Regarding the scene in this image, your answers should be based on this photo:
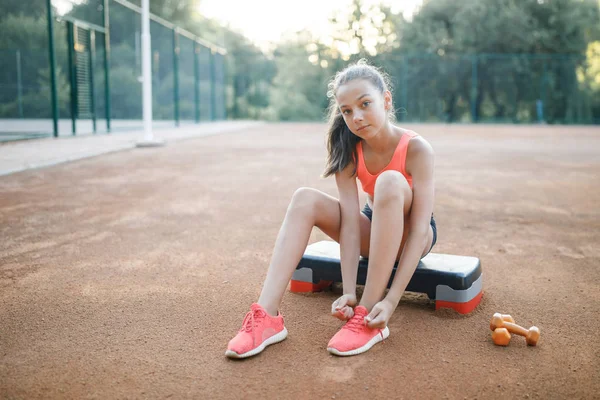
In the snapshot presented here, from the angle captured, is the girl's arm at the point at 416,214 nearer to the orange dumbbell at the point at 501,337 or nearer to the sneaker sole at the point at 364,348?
the sneaker sole at the point at 364,348

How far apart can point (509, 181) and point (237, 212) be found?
11.9ft

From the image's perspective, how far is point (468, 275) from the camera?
8.59ft

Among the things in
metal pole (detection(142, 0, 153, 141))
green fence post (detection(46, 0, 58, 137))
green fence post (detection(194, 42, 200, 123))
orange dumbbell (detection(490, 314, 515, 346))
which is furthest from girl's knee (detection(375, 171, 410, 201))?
green fence post (detection(194, 42, 200, 123))

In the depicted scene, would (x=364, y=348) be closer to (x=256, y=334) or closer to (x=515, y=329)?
(x=256, y=334)

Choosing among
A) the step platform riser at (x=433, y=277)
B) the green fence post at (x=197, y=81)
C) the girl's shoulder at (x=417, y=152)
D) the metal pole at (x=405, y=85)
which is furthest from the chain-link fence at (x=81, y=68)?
the metal pole at (x=405, y=85)

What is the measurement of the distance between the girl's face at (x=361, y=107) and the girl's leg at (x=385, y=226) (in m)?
0.26

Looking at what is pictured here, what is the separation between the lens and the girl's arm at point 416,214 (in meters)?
2.40

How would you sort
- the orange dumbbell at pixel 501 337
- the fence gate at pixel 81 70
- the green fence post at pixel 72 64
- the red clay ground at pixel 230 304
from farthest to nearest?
1. the fence gate at pixel 81 70
2. the green fence post at pixel 72 64
3. the orange dumbbell at pixel 501 337
4. the red clay ground at pixel 230 304

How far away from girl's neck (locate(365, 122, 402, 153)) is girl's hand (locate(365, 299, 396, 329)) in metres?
0.71

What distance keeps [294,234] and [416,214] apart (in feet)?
1.71

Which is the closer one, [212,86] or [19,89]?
[19,89]

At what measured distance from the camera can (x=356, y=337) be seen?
2279 millimetres

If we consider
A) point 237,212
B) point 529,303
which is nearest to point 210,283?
point 529,303

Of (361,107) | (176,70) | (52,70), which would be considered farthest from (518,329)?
(176,70)
